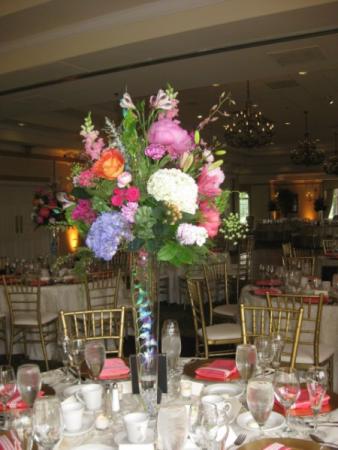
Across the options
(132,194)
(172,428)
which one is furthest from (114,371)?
(172,428)

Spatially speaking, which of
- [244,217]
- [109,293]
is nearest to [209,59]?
[109,293]

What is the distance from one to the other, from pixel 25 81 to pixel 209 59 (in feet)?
7.46

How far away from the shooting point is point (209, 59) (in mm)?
5539

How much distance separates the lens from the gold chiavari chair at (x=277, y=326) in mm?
3076

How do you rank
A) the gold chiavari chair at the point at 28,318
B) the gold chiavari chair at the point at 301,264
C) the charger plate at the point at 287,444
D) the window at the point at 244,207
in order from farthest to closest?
the window at the point at 244,207 → the gold chiavari chair at the point at 301,264 → the gold chiavari chair at the point at 28,318 → the charger plate at the point at 287,444

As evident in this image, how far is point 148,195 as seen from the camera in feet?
6.37

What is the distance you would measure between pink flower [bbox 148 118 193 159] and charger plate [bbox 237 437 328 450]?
1.02m

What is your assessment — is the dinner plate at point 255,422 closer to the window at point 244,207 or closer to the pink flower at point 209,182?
the pink flower at point 209,182

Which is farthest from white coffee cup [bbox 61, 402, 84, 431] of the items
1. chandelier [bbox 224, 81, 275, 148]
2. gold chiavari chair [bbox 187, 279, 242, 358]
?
chandelier [bbox 224, 81, 275, 148]

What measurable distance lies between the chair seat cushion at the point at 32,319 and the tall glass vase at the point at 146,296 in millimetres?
3881

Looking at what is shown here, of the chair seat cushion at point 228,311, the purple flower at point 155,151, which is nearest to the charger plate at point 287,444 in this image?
the purple flower at point 155,151

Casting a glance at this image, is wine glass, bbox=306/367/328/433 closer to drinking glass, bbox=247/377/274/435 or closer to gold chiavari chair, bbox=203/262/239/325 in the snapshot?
drinking glass, bbox=247/377/274/435

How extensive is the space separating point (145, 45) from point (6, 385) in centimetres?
392

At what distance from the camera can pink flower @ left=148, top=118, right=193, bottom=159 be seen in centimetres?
191
